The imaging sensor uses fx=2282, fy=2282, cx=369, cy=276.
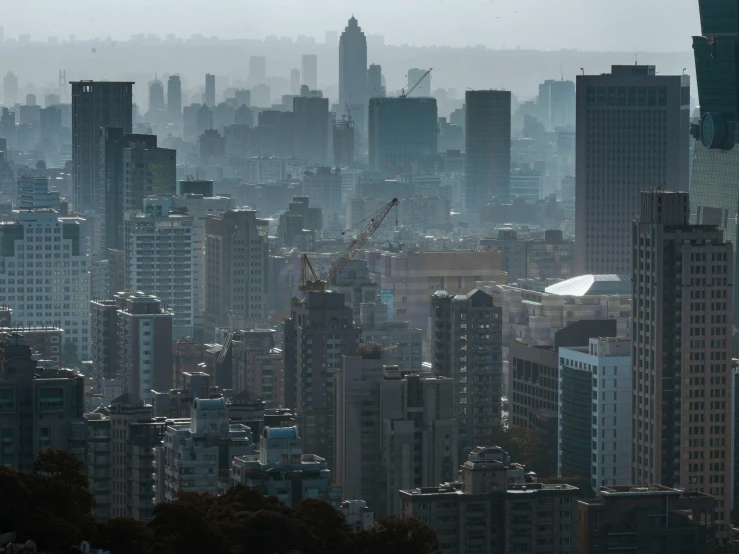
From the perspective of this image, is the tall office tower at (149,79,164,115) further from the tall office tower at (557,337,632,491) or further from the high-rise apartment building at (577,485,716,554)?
the high-rise apartment building at (577,485,716,554)

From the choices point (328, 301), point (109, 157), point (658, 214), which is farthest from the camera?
point (109, 157)

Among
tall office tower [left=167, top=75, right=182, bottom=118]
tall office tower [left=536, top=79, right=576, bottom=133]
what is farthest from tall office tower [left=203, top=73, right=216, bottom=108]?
tall office tower [left=536, top=79, right=576, bottom=133]

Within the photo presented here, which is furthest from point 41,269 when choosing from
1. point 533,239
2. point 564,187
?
point 564,187

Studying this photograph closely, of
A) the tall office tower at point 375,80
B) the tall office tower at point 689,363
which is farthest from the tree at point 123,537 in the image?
the tall office tower at point 375,80

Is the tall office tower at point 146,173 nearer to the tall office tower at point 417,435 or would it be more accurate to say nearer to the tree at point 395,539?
the tall office tower at point 417,435

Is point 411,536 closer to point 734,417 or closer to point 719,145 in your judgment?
point 734,417

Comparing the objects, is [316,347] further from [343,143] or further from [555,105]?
[555,105]
